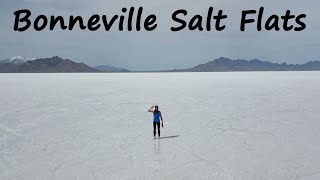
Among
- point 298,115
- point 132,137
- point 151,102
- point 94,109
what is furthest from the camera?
point 151,102

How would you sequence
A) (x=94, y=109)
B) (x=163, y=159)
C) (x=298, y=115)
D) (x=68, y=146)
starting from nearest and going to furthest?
1. (x=163, y=159)
2. (x=68, y=146)
3. (x=298, y=115)
4. (x=94, y=109)

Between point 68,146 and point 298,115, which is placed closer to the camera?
point 68,146

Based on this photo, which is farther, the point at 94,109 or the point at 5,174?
the point at 94,109

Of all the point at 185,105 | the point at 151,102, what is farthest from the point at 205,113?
the point at 151,102

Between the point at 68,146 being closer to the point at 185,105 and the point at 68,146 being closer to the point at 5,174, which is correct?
the point at 5,174

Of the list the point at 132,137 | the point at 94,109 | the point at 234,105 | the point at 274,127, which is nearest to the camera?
the point at 132,137

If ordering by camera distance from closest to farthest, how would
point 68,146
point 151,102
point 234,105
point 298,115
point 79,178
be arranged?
point 79,178, point 68,146, point 298,115, point 234,105, point 151,102

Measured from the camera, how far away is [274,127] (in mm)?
9805

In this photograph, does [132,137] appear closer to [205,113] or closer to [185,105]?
[205,113]

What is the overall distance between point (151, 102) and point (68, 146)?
845 cm

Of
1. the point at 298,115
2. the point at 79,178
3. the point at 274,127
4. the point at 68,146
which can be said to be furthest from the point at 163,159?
the point at 298,115

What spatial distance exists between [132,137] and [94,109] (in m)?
5.32

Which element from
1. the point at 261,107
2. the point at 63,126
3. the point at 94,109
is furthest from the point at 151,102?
the point at 63,126

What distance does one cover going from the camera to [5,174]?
5867 mm
